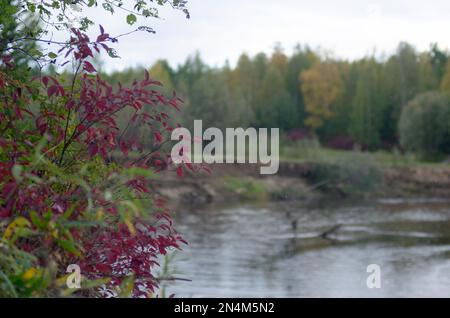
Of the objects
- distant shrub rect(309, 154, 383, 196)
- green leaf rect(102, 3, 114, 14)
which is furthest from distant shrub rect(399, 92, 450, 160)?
green leaf rect(102, 3, 114, 14)

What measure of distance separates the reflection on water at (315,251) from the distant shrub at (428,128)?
506 inches

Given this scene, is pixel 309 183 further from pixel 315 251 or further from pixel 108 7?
pixel 108 7

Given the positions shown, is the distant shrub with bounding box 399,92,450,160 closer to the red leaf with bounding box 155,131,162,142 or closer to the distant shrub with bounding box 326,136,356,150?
the distant shrub with bounding box 326,136,356,150

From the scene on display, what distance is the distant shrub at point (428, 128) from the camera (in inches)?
1848

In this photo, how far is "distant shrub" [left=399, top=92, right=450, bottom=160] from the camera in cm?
4694

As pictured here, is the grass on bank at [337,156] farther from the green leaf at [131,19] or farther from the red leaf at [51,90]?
the red leaf at [51,90]

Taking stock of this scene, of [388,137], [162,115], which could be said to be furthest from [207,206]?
[162,115]

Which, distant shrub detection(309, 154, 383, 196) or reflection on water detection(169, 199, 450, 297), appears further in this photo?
distant shrub detection(309, 154, 383, 196)

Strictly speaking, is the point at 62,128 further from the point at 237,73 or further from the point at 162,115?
the point at 237,73

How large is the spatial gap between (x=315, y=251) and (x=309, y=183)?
20711mm

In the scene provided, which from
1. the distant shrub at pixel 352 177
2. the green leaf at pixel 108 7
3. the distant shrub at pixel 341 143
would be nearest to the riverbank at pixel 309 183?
the distant shrub at pixel 352 177

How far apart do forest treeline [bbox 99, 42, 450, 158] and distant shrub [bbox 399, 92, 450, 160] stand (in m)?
6.53

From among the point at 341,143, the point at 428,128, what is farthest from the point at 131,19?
the point at 341,143

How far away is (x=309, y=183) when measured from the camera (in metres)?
44.1
